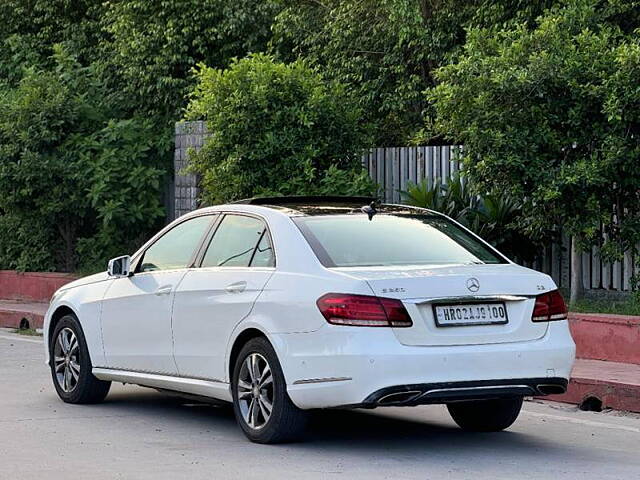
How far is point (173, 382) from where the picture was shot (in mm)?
9602

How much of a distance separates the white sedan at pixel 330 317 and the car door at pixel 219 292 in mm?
10

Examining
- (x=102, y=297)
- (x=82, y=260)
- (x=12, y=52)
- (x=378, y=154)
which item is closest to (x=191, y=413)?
(x=102, y=297)

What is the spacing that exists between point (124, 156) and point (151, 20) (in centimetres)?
234

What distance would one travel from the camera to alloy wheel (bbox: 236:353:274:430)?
863 centimetres

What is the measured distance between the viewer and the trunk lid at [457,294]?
816 centimetres

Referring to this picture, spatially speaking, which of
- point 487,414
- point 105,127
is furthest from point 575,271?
point 105,127

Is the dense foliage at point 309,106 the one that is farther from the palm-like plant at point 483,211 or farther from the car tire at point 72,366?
the car tire at point 72,366

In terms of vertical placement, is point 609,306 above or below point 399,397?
below

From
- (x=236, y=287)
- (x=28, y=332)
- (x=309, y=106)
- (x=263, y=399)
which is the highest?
(x=309, y=106)

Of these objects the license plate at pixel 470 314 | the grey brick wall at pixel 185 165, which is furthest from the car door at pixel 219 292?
the grey brick wall at pixel 185 165

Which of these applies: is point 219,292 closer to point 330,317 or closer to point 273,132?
point 330,317

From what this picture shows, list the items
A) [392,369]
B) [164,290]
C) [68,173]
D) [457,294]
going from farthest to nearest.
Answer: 1. [68,173]
2. [164,290]
3. [457,294]
4. [392,369]

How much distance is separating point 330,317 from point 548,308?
1.36 metres

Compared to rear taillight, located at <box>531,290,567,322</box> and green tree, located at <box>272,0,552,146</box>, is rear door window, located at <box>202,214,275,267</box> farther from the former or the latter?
green tree, located at <box>272,0,552,146</box>
